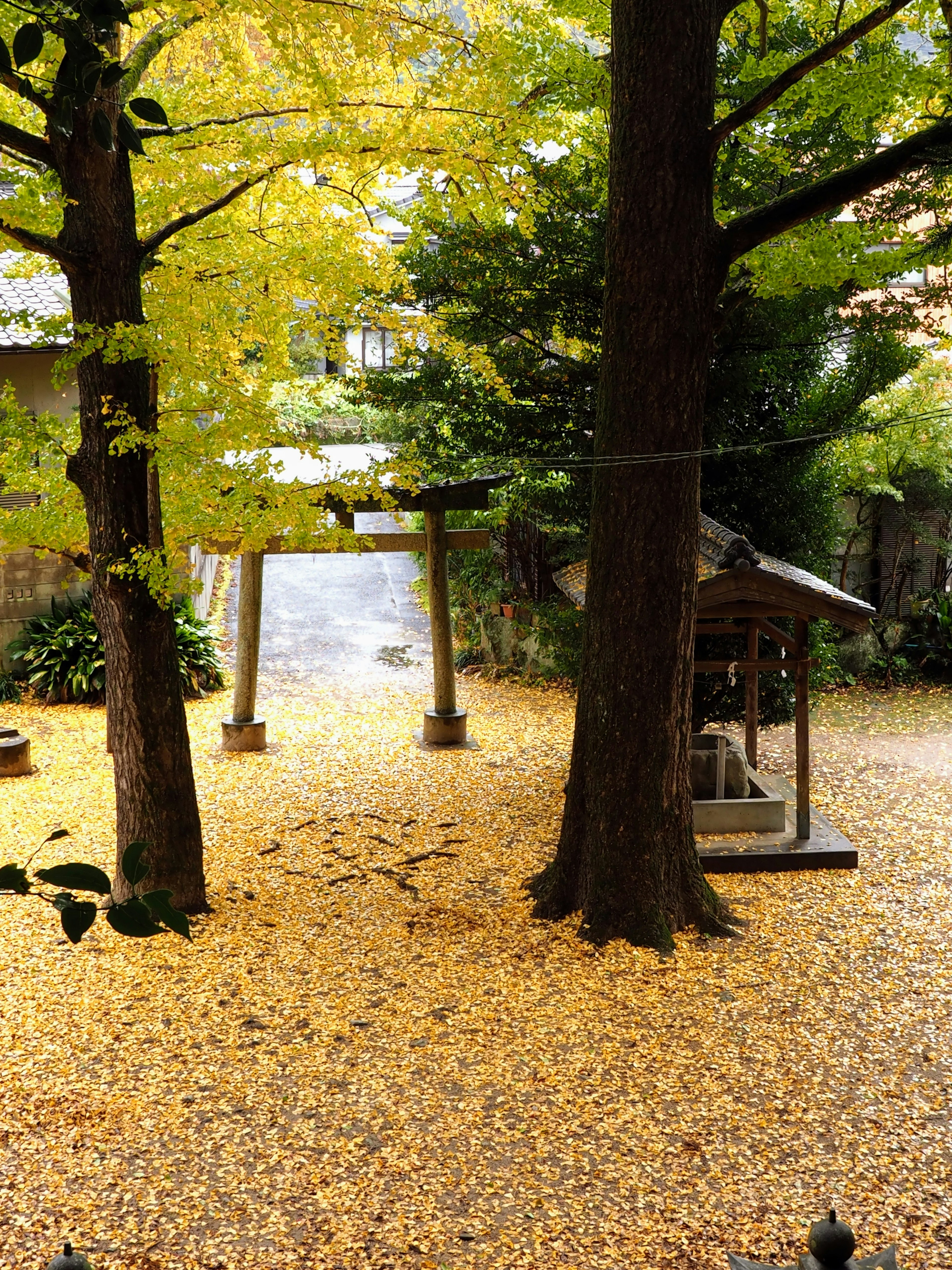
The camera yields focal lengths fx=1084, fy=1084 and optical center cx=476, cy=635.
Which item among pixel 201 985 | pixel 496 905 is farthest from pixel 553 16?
pixel 201 985

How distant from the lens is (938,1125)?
15.1ft

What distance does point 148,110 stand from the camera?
143 centimetres

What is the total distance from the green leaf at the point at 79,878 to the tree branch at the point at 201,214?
5.57m

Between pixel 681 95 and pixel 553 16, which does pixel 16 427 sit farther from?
Answer: pixel 553 16

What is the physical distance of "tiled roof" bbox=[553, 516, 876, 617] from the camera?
275 inches

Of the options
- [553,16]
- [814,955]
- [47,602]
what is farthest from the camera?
[47,602]

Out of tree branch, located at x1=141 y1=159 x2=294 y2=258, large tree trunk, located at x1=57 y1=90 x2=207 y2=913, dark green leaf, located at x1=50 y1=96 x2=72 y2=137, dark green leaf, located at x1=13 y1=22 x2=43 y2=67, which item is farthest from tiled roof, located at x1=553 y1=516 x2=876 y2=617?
dark green leaf, located at x1=13 y1=22 x2=43 y2=67

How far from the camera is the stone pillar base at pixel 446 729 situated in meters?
10.8

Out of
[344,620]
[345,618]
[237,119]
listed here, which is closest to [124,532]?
[237,119]

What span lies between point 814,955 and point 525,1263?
10.1ft

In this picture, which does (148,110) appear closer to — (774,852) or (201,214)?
(201,214)

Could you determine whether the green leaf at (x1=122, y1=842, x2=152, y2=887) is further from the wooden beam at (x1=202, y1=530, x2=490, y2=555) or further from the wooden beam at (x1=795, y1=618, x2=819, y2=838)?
the wooden beam at (x1=202, y1=530, x2=490, y2=555)

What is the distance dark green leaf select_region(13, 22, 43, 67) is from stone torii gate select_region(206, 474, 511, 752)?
8.58 m

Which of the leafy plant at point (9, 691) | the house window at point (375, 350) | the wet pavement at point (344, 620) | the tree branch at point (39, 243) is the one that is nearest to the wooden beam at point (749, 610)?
the tree branch at point (39, 243)
